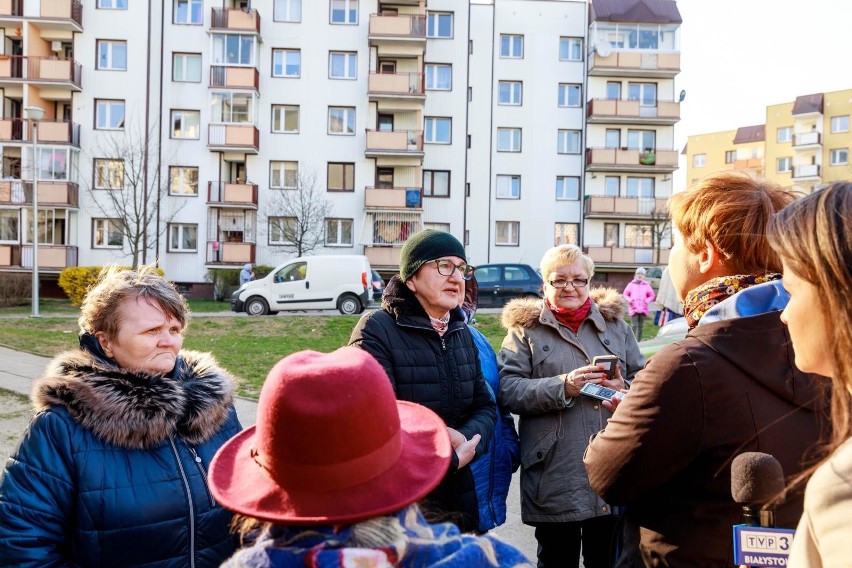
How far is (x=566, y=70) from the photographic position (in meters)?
41.3

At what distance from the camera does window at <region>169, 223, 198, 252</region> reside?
37.1 metres

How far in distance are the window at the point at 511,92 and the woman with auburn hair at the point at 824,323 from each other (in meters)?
40.9

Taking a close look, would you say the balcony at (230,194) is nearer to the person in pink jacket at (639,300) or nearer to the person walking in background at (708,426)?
the person in pink jacket at (639,300)

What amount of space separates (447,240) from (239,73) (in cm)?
3565

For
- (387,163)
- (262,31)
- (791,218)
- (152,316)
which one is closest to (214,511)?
(152,316)

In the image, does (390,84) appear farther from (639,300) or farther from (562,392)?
(562,392)

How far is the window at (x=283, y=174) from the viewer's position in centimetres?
3803

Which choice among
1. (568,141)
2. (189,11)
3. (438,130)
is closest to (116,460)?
(438,130)

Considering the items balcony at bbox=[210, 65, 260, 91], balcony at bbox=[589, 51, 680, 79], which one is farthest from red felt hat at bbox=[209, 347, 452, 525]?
balcony at bbox=[589, 51, 680, 79]

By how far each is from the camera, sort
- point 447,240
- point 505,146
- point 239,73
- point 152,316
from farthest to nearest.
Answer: point 505,146 < point 239,73 < point 447,240 < point 152,316

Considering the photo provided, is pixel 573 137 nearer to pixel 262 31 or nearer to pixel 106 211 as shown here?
pixel 262 31

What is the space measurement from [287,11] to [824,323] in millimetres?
40631

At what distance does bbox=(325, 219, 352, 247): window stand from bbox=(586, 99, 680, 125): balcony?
15.2 metres

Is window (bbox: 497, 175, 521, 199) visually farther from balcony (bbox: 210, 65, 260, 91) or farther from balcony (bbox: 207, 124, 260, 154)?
balcony (bbox: 210, 65, 260, 91)
